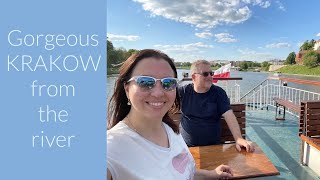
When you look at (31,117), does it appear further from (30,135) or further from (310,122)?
(310,122)

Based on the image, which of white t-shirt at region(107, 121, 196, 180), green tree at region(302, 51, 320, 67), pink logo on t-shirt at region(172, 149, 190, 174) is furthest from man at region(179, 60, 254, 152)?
green tree at region(302, 51, 320, 67)

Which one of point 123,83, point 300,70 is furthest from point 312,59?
point 123,83

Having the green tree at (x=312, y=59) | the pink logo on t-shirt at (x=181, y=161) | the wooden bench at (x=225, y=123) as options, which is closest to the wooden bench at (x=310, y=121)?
the wooden bench at (x=225, y=123)

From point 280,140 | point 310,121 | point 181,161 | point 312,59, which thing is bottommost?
point 280,140

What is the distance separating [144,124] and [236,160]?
2.74ft

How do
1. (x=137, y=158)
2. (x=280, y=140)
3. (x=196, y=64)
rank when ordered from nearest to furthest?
(x=137, y=158)
(x=196, y=64)
(x=280, y=140)

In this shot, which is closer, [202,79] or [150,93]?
[150,93]

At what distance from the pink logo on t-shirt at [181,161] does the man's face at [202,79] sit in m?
1.17

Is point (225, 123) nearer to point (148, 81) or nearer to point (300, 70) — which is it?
point (148, 81)

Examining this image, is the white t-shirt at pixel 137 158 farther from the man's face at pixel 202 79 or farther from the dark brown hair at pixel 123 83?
the man's face at pixel 202 79

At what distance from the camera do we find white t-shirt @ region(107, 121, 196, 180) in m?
0.99

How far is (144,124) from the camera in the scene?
115 centimetres

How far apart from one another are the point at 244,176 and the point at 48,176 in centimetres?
125

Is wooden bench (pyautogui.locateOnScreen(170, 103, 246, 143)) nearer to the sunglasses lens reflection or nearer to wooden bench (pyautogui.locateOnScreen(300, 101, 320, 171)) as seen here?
wooden bench (pyautogui.locateOnScreen(300, 101, 320, 171))
